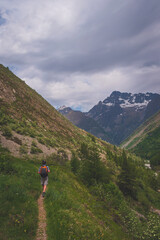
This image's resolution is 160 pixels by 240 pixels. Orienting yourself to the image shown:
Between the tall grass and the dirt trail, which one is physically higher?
the tall grass

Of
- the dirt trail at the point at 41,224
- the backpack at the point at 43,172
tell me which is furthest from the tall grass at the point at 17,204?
the backpack at the point at 43,172

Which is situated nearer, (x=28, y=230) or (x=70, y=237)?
(x=28, y=230)

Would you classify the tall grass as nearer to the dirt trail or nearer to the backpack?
the dirt trail

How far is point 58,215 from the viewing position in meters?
10.1

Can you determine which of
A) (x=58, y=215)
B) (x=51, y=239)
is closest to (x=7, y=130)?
(x=58, y=215)

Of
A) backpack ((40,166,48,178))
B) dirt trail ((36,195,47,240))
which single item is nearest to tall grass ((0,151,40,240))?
dirt trail ((36,195,47,240))

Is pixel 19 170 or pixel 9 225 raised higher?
pixel 19 170

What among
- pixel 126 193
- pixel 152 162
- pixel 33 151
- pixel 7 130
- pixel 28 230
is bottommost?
pixel 152 162

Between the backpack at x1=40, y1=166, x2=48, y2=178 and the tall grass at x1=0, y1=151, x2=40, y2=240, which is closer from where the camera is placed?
the tall grass at x1=0, y1=151, x2=40, y2=240

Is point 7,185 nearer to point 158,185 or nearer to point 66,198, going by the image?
point 66,198

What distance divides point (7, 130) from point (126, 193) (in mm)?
30742

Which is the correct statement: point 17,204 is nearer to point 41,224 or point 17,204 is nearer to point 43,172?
point 41,224

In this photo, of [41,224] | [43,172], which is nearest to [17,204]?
[41,224]

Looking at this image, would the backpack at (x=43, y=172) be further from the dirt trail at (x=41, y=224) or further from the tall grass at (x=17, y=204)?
the dirt trail at (x=41, y=224)
